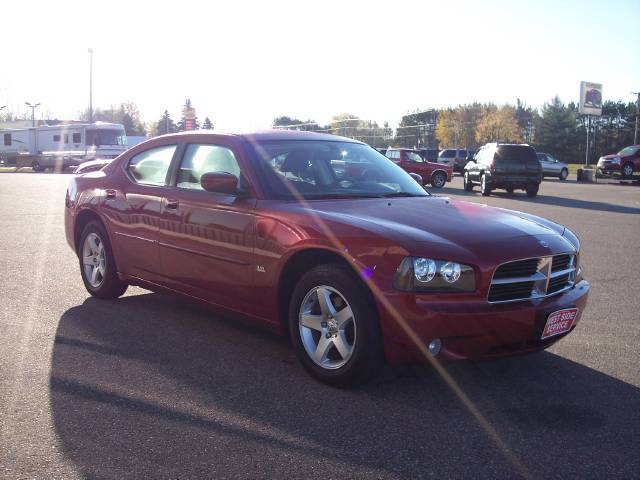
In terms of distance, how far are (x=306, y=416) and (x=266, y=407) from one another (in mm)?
248

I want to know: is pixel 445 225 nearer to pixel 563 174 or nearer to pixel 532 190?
pixel 532 190

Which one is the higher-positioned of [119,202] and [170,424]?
[119,202]

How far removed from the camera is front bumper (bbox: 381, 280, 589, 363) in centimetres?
377

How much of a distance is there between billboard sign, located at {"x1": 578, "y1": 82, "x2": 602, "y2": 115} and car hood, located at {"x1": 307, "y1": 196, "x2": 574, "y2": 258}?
6541 cm

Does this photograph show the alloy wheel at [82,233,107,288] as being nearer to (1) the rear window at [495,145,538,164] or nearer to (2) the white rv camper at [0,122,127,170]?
(1) the rear window at [495,145,538,164]

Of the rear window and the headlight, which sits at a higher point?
the rear window

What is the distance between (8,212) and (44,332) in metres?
10.5

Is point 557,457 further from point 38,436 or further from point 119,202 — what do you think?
point 119,202

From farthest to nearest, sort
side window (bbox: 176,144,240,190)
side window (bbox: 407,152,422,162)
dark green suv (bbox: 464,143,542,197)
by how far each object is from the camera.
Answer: side window (bbox: 407,152,422,162) → dark green suv (bbox: 464,143,542,197) → side window (bbox: 176,144,240,190)

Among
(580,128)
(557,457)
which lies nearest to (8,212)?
(557,457)

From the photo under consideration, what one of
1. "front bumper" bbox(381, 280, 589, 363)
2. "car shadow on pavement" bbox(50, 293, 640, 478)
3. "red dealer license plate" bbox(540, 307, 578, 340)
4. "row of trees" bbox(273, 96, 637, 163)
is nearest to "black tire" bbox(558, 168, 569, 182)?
"row of trees" bbox(273, 96, 637, 163)

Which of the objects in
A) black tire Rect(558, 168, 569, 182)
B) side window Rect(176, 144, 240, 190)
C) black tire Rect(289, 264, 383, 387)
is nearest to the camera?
black tire Rect(289, 264, 383, 387)

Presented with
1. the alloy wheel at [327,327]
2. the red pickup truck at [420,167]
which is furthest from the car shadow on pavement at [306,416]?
the red pickup truck at [420,167]

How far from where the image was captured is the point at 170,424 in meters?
3.59
